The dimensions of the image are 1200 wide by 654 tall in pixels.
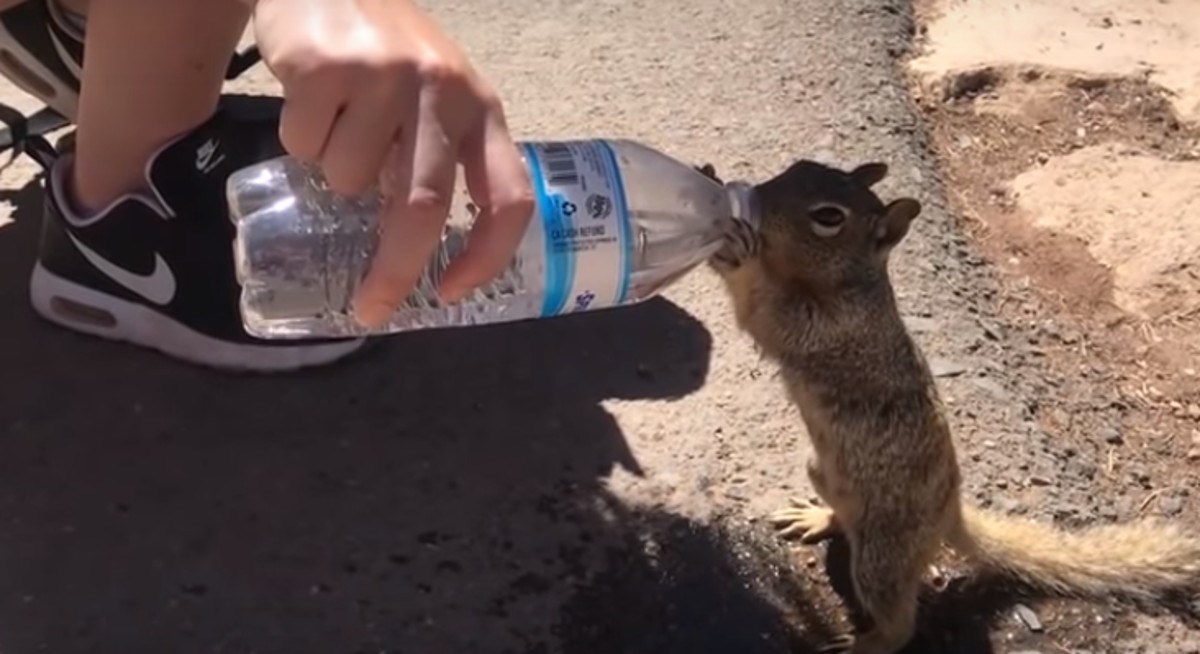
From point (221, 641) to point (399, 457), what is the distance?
442 mm

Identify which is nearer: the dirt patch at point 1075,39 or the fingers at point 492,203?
the fingers at point 492,203

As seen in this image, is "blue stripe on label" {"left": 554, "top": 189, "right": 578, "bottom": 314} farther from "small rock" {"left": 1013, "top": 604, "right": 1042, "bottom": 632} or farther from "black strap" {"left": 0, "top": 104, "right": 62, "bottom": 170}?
"black strap" {"left": 0, "top": 104, "right": 62, "bottom": 170}

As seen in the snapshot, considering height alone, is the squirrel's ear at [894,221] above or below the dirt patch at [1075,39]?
above

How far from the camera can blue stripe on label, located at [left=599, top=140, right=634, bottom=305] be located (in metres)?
1.87

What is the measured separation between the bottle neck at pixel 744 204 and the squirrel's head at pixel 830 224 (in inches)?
0.7

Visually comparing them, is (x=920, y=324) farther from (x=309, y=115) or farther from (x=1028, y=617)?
(x=309, y=115)

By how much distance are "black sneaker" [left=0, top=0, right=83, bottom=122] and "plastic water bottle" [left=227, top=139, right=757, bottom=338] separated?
720mm

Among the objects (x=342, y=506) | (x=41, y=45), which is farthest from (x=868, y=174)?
(x=41, y=45)

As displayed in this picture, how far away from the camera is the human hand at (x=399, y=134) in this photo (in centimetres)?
144

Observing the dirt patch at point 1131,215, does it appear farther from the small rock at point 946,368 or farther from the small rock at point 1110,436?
the small rock at point 946,368

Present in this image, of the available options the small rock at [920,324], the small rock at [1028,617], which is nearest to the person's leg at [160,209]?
the small rock at [920,324]

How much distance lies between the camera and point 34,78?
273 cm

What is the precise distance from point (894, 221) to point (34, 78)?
1.39 metres

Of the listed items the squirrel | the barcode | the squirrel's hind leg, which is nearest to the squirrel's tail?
the squirrel
